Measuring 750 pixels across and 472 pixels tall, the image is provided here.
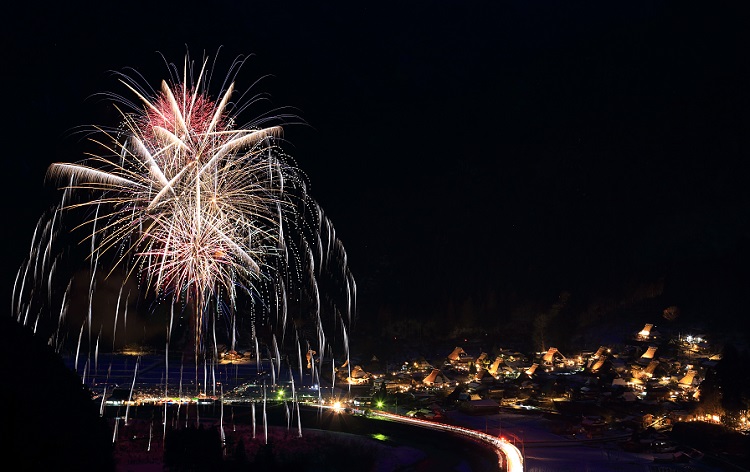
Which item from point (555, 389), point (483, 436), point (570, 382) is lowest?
point (483, 436)

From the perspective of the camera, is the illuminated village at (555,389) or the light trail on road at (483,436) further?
the illuminated village at (555,389)

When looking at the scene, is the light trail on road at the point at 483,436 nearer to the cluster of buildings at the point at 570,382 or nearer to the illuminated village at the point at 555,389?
the illuminated village at the point at 555,389

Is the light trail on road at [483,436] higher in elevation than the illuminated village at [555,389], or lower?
lower

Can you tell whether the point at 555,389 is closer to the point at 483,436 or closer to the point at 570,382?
the point at 570,382

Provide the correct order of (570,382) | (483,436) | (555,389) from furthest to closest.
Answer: (570,382), (555,389), (483,436)

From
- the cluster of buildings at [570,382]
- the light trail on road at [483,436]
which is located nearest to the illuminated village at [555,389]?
the cluster of buildings at [570,382]

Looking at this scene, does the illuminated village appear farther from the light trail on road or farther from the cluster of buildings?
the light trail on road

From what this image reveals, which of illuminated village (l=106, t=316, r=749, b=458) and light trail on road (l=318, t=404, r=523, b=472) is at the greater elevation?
illuminated village (l=106, t=316, r=749, b=458)

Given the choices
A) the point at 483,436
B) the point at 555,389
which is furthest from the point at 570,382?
the point at 483,436

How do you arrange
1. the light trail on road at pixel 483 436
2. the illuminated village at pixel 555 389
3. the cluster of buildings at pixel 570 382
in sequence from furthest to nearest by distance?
the cluster of buildings at pixel 570 382
the illuminated village at pixel 555 389
the light trail on road at pixel 483 436

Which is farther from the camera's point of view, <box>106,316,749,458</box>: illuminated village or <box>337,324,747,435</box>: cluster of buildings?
<box>337,324,747,435</box>: cluster of buildings

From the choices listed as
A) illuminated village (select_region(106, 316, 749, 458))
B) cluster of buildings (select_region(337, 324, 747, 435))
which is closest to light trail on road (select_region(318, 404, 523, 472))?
illuminated village (select_region(106, 316, 749, 458))

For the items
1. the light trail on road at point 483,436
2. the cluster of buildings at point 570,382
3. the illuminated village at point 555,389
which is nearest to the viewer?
the light trail on road at point 483,436
